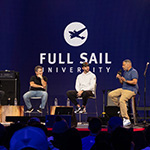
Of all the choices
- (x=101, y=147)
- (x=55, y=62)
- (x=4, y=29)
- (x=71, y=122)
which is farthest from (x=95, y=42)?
(x=101, y=147)

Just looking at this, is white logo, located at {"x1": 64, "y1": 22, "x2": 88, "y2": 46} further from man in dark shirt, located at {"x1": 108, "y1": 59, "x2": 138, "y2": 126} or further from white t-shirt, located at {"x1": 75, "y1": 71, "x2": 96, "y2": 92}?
man in dark shirt, located at {"x1": 108, "y1": 59, "x2": 138, "y2": 126}

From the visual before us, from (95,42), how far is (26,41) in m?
1.82

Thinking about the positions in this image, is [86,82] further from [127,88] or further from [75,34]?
[75,34]

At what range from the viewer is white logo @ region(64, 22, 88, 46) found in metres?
7.83

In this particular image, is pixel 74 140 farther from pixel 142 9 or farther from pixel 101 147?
pixel 142 9

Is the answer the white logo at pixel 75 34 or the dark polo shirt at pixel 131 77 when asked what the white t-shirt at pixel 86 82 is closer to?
the dark polo shirt at pixel 131 77

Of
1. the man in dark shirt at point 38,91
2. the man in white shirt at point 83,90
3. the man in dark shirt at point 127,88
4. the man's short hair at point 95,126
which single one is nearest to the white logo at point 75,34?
the man in white shirt at point 83,90

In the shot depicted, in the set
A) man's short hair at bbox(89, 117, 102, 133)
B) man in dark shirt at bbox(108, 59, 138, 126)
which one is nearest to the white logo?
man in dark shirt at bbox(108, 59, 138, 126)

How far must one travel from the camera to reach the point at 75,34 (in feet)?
25.9

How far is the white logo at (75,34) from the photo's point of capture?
7828 mm

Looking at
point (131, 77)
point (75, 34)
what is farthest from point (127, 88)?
point (75, 34)

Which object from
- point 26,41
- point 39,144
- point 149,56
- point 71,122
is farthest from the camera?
point 26,41

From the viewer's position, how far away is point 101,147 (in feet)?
5.10

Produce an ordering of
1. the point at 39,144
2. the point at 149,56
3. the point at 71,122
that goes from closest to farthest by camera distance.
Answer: the point at 39,144, the point at 71,122, the point at 149,56
